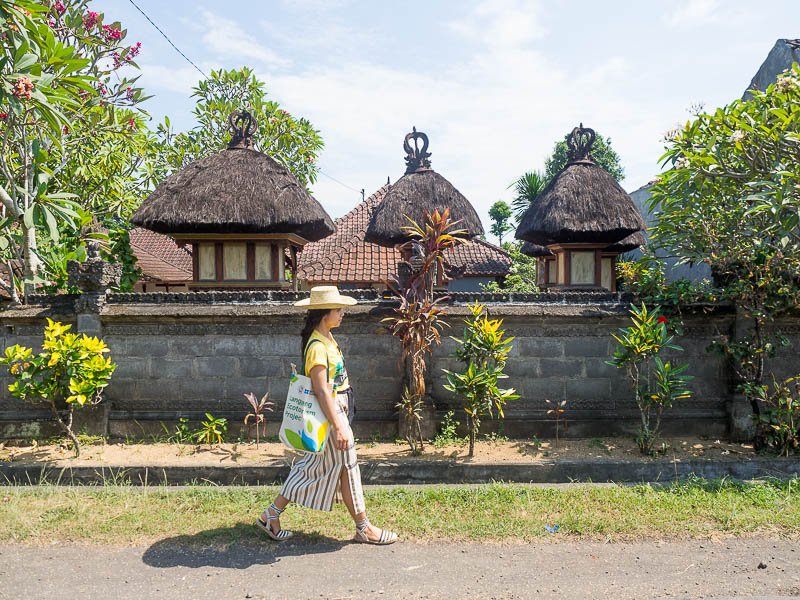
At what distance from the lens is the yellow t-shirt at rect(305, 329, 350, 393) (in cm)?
404

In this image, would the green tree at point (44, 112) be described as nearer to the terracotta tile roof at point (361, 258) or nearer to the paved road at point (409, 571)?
the paved road at point (409, 571)

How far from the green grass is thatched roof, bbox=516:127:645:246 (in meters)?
6.33

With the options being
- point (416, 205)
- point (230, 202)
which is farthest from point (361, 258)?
point (230, 202)

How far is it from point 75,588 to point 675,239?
6.66 meters

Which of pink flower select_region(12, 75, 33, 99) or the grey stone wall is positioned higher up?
pink flower select_region(12, 75, 33, 99)

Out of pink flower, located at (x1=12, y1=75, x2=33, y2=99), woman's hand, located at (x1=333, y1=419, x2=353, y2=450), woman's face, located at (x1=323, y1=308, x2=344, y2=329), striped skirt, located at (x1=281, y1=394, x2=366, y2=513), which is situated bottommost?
striped skirt, located at (x1=281, y1=394, x2=366, y2=513)

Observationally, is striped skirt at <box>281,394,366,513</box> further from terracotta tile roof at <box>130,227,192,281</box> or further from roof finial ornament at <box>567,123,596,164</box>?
terracotta tile roof at <box>130,227,192,281</box>

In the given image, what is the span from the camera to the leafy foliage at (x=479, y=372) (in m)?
5.95

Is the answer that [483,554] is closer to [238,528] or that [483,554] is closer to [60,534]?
[238,528]

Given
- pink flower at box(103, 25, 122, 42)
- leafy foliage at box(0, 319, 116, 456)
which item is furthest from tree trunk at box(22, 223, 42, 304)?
pink flower at box(103, 25, 122, 42)

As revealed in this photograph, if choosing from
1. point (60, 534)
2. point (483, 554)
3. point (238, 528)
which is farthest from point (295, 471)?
point (60, 534)

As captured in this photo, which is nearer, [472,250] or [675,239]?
[675,239]

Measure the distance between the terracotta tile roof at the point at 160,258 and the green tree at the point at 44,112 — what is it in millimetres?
8883

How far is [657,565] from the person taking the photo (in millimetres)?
3828
